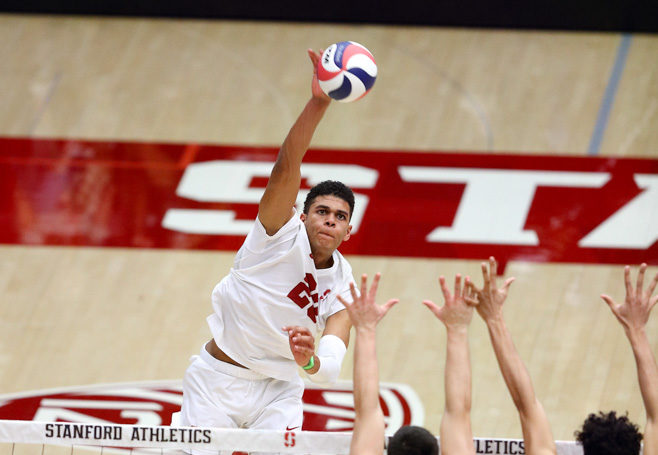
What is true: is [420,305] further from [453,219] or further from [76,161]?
[76,161]

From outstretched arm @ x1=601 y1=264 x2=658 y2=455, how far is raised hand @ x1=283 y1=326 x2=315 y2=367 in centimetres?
152

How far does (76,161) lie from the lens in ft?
39.5

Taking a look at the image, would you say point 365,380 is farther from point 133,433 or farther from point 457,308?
point 133,433

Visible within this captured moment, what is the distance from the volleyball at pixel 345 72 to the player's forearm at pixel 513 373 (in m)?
1.65

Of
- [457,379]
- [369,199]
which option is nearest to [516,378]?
[457,379]

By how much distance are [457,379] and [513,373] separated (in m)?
0.27

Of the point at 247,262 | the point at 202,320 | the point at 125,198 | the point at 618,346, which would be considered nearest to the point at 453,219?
the point at 618,346

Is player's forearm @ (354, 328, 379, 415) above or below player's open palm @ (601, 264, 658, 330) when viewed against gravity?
below

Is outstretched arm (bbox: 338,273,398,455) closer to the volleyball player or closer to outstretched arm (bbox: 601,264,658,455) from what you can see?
the volleyball player

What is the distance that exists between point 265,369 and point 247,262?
0.65 metres

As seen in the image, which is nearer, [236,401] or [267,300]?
[267,300]

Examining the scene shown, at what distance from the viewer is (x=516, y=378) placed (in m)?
4.45

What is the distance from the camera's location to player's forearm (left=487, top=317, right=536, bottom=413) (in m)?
4.42

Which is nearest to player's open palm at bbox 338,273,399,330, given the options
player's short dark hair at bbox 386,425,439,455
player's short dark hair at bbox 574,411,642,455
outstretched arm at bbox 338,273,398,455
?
outstretched arm at bbox 338,273,398,455
